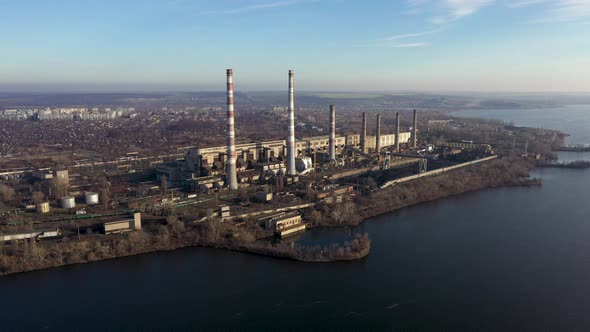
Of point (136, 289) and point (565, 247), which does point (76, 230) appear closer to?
point (136, 289)

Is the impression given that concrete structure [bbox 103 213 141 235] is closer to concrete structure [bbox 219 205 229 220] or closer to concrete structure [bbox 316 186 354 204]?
concrete structure [bbox 219 205 229 220]

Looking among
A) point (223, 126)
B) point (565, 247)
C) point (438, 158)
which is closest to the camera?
point (565, 247)

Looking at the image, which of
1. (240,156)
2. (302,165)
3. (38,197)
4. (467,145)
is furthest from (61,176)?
(467,145)

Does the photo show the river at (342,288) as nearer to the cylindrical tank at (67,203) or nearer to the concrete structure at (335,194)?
the concrete structure at (335,194)

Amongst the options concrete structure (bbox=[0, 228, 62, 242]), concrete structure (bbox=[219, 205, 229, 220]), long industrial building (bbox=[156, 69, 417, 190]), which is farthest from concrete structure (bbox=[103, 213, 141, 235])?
long industrial building (bbox=[156, 69, 417, 190])

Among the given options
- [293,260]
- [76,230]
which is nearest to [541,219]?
[293,260]
